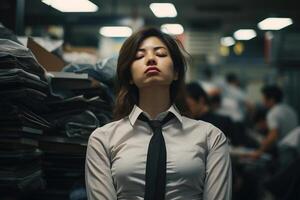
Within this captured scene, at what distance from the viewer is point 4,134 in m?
1.97

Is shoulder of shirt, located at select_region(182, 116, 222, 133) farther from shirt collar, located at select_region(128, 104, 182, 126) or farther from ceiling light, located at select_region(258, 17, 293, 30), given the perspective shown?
ceiling light, located at select_region(258, 17, 293, 30)

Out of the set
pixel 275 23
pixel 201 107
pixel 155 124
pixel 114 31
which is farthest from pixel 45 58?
pixel 114 31

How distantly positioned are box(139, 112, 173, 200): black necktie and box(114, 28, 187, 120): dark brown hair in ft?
0.89

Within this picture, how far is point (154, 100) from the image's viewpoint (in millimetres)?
1970

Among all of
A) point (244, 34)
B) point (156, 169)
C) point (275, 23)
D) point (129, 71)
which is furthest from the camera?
point (244, 34)

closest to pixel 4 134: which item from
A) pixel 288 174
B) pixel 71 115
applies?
pixel 71 115

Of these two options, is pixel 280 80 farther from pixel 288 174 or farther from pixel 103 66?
pixel 103 66

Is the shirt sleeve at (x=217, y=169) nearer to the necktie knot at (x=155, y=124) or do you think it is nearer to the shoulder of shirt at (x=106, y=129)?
the necktie knot at (x=155, y=124)

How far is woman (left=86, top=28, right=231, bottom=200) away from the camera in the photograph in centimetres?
180

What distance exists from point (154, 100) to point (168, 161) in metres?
0.29

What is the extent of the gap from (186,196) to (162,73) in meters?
0.51

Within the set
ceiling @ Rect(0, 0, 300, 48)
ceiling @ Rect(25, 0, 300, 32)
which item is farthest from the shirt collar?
ceiling @ Rect(25, 0, 300, 32)

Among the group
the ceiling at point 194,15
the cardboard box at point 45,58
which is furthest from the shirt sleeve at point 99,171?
the ceiling at point 194,15

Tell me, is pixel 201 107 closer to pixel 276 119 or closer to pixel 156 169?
pixel 156 169
